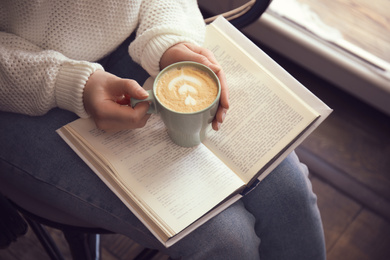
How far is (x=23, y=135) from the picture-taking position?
24.2 inches

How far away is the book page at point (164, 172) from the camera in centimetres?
58

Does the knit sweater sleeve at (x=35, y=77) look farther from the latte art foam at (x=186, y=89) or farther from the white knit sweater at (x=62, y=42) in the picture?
the latte art foam at (x=186, y=89)

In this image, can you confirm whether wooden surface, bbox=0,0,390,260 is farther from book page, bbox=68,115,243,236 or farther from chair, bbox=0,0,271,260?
book page, bbox=68,115,243,236

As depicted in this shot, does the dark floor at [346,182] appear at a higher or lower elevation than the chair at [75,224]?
lower

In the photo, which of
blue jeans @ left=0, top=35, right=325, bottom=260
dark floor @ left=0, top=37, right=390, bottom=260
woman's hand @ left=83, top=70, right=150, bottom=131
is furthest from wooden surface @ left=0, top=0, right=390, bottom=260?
woman's hand @ left=83, top=70, right=150, bottom=131

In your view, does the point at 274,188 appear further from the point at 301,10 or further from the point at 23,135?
the point at 301,10

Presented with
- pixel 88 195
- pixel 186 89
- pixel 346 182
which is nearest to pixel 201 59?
pixel 186 89

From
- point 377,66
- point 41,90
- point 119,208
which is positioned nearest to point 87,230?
point 119,208

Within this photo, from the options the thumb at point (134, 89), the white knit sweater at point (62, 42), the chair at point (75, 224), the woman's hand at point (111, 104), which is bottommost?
the chair at point (75, 224)

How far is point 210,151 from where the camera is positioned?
2.16 feet

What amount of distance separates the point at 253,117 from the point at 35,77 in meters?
0.41

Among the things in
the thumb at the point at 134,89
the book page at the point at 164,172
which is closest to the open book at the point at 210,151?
the book page at the point at 164,172

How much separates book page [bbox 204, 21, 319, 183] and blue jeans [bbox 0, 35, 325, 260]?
0.09m

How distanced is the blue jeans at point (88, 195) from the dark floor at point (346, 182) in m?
0.52
